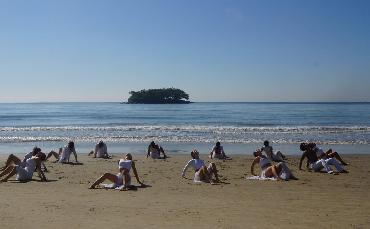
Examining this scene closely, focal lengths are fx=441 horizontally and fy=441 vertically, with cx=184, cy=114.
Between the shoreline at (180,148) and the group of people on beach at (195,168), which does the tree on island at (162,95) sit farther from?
the group of people on beach at (195,168)

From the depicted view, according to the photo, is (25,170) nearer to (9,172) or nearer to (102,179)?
(9,172)

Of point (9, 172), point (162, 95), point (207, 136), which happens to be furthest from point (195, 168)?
point (162, 95)

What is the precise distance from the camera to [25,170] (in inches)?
559

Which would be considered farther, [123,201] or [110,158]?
[110,158]

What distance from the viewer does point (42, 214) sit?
355 inches

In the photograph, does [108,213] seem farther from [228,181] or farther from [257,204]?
[228,181]

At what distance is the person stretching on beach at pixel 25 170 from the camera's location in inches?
550

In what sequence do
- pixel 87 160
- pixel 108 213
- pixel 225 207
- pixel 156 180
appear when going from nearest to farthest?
pixel 108 213, pixel 225 207, pixel 156 180, pixel 87 160

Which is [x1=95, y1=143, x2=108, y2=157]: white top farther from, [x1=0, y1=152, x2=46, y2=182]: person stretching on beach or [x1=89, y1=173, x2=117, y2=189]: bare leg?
[x1=89, y1=173, x2=117, y2=189]: bare leg

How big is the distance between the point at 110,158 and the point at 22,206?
463 inches

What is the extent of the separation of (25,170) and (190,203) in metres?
6.50

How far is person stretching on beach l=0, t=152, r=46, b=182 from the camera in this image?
13977 mm

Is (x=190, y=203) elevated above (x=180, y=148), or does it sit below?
above

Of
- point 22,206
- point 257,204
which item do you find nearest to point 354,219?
point 257,204
